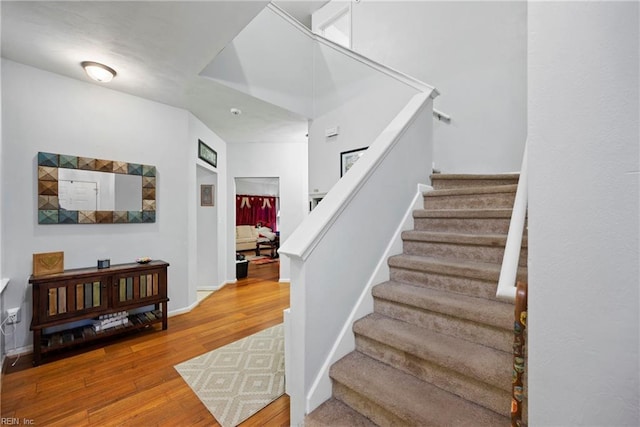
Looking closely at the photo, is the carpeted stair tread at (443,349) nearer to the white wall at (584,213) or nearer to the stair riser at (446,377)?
the stair riser at (446,377)

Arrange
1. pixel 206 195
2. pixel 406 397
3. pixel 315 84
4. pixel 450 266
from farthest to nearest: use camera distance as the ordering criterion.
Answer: pixel 206 195 → pixel 315 84 → pixel 450 266 → pixel 406 397

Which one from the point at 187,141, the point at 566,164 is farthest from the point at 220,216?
the point at 566,164

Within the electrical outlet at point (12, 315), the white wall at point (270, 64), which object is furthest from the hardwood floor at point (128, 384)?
the white wall at point (270, 64)

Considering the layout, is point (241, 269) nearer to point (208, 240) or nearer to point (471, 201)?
point (208, 240)

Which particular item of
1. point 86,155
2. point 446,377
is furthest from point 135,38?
point 446,377

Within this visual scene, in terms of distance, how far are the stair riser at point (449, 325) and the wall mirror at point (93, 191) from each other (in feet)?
9.07

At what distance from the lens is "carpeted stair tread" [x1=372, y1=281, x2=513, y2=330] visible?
1.31 m

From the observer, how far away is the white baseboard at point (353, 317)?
1.44 meters

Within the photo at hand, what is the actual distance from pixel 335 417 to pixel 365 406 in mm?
163

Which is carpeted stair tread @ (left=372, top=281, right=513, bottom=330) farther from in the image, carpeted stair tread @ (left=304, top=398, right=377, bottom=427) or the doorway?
the doorway

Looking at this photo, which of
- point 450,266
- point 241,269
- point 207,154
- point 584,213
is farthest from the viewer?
point 241,269

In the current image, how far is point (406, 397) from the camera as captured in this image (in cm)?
124

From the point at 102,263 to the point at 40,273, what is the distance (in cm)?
42

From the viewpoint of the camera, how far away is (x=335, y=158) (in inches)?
151
